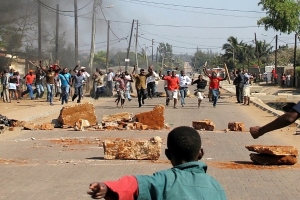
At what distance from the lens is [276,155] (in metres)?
10.8

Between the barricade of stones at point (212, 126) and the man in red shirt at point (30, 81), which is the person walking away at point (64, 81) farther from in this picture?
the barricade of stones at point (212, 126)

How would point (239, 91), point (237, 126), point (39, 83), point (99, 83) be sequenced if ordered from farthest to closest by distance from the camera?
point (99, 83) < point (39, 83) < point (239, 91) < point (237, 126)

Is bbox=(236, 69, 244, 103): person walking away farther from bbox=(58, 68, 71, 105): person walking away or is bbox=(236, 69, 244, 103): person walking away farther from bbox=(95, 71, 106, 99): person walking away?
bbox=(58, 68, 71, 105): person walking away

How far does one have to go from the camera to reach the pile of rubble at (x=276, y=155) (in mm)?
10719

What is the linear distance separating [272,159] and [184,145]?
25.7 ft

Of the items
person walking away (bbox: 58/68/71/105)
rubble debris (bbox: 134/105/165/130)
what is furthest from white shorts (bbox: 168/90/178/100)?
rubble debris (bbox: 134/105/165/130)

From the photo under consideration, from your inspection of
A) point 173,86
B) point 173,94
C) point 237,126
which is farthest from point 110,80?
point 237,126

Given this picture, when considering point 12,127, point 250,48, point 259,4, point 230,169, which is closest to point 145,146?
point 230,169

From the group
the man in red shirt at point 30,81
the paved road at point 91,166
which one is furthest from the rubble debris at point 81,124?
the man in red shirt at point 30,81

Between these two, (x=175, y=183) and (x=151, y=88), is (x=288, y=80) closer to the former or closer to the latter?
(x=151, y=88)

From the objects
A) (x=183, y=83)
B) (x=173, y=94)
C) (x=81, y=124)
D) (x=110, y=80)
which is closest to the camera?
(x=81, y=124)

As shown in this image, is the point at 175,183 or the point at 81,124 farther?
the point at 81,124

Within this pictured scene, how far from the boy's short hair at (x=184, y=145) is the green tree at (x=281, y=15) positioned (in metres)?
39.3

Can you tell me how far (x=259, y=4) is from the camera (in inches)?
1662
